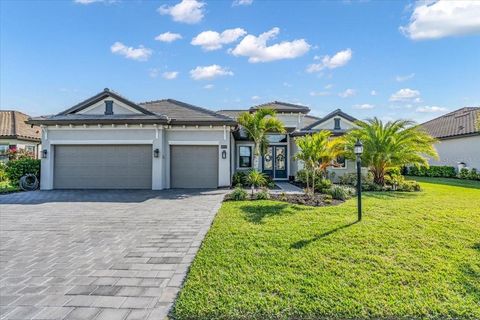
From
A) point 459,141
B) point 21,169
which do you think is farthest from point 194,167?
point 459,141

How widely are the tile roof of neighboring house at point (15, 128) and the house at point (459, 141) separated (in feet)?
110

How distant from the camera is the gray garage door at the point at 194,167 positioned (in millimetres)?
14602

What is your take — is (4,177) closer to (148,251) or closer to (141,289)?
(148,251)

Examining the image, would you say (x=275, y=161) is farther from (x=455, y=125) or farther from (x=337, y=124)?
(x=455, y=125)

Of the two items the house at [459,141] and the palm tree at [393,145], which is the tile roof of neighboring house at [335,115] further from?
the house at [459,141]

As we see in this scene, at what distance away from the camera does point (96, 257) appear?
495 cm

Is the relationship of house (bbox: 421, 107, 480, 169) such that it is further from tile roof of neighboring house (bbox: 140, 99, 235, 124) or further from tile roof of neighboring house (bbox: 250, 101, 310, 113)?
tile roof of neighboring house (bbox: 140, 99, 235, 124)

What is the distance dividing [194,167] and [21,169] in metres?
9.54

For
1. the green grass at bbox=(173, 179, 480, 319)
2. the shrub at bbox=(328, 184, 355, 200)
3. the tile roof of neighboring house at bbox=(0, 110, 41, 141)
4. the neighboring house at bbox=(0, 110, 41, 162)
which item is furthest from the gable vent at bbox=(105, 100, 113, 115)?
the tile roof of neighboring house at bbox=(0, 110, 41, 141)

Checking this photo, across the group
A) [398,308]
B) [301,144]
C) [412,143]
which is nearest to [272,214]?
[301,144]

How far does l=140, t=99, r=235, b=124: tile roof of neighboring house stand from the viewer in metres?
14.1

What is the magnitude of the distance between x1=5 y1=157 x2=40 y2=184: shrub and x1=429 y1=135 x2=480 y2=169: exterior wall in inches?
1080

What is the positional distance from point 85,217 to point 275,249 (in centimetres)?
588

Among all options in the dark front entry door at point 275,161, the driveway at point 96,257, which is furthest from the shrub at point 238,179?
the driveway at point 96,257
